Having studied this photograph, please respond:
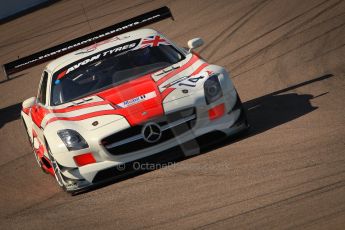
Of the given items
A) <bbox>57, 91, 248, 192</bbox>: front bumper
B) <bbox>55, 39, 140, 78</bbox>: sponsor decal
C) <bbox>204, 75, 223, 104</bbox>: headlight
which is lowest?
<bbox>57, 91, 248, 192</bbox>: front bumper

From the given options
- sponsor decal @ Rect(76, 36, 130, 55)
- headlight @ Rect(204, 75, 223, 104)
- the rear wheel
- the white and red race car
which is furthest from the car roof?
headlight @ Rect(204, 75, 223, 104)

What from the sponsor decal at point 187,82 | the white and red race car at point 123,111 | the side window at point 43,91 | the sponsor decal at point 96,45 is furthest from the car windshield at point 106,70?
the sponsor decal at point 187,82

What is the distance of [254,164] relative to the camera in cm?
779

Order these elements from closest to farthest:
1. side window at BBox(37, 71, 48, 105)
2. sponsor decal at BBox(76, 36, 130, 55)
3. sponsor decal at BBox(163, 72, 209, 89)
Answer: sponsor decal at BBox(163, 72, 209, 89) < side window at BBox(37, 71, 48, 105) < sponsor decal at BBox(76, 36, 130, 55)

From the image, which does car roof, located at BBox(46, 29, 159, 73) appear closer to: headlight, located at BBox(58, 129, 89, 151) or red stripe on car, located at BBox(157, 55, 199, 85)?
red stripe on car, located at BBox(157, 55, 199, 85)

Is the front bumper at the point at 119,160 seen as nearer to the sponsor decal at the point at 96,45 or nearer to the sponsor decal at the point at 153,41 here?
the sponsor decal at the point at 153,41

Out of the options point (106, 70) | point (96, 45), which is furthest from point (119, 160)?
point (96, 45)

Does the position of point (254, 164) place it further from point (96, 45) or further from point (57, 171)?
point (96, 45)

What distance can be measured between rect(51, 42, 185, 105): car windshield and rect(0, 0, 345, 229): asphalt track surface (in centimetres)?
103

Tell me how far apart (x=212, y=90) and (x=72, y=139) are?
4.89ft

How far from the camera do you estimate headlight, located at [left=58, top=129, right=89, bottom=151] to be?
822 cm

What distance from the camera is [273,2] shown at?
17500 millimetres

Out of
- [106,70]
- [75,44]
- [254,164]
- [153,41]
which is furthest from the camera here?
[75,44]

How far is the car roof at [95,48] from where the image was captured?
10039mm
